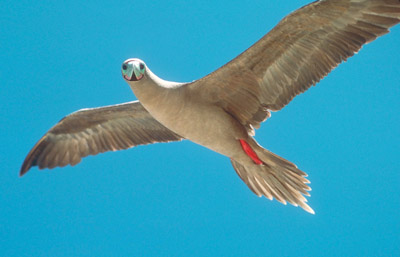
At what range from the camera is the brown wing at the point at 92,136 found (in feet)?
30.9

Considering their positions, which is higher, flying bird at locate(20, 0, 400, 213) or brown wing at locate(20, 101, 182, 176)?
brown wing at locate(20, 101, 182, 176)

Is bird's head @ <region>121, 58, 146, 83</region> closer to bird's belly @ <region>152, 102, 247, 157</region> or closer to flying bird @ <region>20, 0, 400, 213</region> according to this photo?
flying bird @ <region>20, 0, 400, 213</region>

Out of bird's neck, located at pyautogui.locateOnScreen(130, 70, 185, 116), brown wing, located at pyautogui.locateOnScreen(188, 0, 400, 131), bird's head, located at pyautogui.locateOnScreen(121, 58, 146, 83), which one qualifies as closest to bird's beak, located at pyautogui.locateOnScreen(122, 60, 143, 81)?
bird's head, located at pyautogui.locateOnScreen(121, 58, 146, 83)

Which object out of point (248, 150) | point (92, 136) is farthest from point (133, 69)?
point (92, 136)

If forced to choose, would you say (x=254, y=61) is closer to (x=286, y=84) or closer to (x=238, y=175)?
(x=286, y=84)

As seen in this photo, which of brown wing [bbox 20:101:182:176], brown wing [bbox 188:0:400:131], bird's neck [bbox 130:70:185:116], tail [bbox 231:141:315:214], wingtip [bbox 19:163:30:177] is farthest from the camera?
brown wing [bbox 20:101:182:176]

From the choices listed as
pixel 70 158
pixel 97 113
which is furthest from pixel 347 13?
pixel 70 158

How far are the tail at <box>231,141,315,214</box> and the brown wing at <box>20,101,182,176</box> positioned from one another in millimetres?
1614

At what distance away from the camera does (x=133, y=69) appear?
23.2 feet

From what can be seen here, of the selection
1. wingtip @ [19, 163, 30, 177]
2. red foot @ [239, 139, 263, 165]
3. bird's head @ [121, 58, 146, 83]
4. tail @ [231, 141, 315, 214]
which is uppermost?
wingtip @ [19, 163, 30, 177]

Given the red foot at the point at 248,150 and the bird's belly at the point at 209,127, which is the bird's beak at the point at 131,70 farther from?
the red foot at the point at 248,150

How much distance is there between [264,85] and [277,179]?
1.38 m

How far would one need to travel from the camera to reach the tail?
8008mm

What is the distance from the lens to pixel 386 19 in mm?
6895
